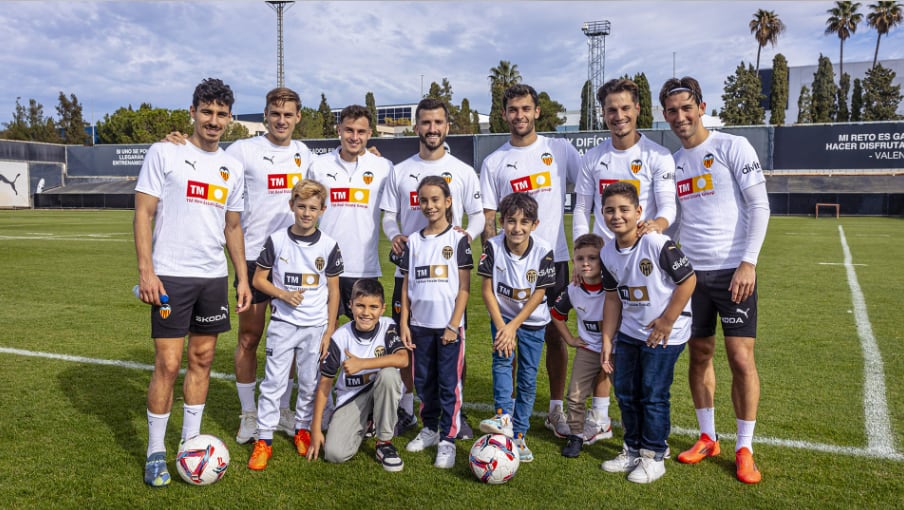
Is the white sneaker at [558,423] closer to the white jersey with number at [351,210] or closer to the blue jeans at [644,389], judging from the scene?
the blue jeans at [644,389]

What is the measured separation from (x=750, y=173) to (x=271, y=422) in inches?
130

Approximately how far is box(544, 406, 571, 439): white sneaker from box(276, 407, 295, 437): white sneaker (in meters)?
1.81

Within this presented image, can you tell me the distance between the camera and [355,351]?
3.97 m

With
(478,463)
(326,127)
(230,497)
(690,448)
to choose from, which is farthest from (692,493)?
(326,127)

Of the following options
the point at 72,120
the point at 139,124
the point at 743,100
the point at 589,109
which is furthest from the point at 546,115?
the point at 72,120

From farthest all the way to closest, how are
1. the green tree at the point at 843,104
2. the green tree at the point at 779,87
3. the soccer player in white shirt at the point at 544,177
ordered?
the green tree at the point at 843,104
the green tree at the point at 779,87
the soccer player in white shirt at the point at 544,177

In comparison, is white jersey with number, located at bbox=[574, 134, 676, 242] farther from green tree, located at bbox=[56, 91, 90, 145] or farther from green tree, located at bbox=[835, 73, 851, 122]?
green tree, located at bbox=[56, 91, 90, 145]

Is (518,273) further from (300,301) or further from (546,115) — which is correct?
(546,115)

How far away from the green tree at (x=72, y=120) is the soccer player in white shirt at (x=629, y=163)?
77497mm

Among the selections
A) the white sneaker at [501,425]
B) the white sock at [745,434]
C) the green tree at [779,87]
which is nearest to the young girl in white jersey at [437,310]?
the white sneaker at [501,425]

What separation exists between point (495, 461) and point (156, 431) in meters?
1.98

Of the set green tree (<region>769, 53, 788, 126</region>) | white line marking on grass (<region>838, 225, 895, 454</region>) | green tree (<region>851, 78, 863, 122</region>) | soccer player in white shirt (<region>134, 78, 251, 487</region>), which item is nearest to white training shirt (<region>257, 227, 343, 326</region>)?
soccer player in white shirt (<region>134, 78, 251, 487</region>)

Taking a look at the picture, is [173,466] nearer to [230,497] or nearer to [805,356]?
[230,497]

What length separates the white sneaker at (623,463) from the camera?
3.64m
